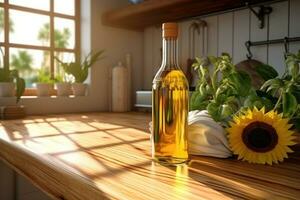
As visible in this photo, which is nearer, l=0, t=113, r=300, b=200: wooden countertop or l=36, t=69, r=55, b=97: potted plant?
l=0, t=113, r=300, b=200: wooden countertop

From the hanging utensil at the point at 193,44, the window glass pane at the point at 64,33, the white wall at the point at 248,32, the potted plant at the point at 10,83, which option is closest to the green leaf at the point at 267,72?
the white wall at the point at 248,32

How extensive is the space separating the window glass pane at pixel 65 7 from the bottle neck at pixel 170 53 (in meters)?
1.39

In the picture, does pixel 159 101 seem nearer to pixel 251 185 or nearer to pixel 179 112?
pixel 179 112

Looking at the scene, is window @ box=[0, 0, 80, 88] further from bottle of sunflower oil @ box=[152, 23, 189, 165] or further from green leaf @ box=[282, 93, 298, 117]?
green leaf @ box=[282, 93, 298, 117]

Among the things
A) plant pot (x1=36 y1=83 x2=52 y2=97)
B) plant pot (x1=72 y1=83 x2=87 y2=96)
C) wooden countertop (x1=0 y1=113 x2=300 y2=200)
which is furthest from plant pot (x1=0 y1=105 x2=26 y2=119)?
wooden countertop (x1=0 y1=113 x2=300 y2=200)

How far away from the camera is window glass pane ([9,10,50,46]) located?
60.7 inches

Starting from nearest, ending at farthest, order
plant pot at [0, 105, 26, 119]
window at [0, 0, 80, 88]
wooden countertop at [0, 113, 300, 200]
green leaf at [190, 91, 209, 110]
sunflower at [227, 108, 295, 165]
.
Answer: wooden countertop at [0, 113, 300, 200] → sunflower at [227, 108, 295, 165] → green leaf at [190, 91, 209, 110] → plant pot at [0, 105, 26, 119] → window at [0, 0, 80, 88]

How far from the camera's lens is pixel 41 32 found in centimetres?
159

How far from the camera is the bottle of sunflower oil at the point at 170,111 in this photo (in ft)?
1.57

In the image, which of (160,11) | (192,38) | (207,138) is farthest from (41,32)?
(207,138)

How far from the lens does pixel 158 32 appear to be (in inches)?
70.7

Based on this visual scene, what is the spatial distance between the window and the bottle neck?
119 centimetres

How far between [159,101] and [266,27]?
1.03 meters

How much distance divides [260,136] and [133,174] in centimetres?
22
